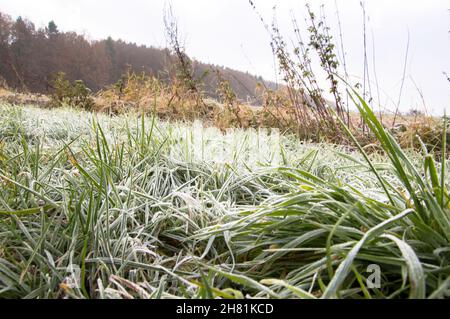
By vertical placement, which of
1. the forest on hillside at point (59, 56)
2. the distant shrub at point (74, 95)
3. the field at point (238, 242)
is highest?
the forest on hillside at point (59, 56)

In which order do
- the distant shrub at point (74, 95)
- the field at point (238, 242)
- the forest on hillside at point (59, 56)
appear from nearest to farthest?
the field at point (238, 242) → the distant shrub at point (74, 95) → the forest on hillside at point (59, 56)

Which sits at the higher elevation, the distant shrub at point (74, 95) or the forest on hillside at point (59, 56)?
the forest on hillside at point (59, 56)

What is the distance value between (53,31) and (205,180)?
21.1 metres

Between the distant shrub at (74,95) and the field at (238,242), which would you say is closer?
the field at (238,242)

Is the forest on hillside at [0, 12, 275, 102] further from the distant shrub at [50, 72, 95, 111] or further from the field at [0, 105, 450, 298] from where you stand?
the field at [0, 105, 450, 298]

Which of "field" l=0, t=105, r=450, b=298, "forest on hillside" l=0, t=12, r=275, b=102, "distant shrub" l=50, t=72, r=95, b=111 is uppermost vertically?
"forest on hillside" l=0, t=12, r=275, b=102

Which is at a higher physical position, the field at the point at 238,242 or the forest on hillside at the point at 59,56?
the forest on hillside at the point at 59,56

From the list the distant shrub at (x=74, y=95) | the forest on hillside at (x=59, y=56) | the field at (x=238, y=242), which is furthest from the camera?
the forest on hillside at (x=59, y=56)

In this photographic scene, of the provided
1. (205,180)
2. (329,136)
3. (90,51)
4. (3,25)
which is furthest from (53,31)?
(205,180)

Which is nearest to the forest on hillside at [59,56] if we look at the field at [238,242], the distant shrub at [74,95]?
the distant shrub at [74,95]

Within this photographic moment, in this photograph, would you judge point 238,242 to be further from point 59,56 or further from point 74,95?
point 59,56

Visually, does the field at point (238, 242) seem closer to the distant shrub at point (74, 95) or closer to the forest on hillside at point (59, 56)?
the distant shrub at point (74, 95)

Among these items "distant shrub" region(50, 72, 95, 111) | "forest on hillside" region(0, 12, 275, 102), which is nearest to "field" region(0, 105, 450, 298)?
"distant shrub" region(50, 72, 95, 111)

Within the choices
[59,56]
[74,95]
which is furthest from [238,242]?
[59,56]
